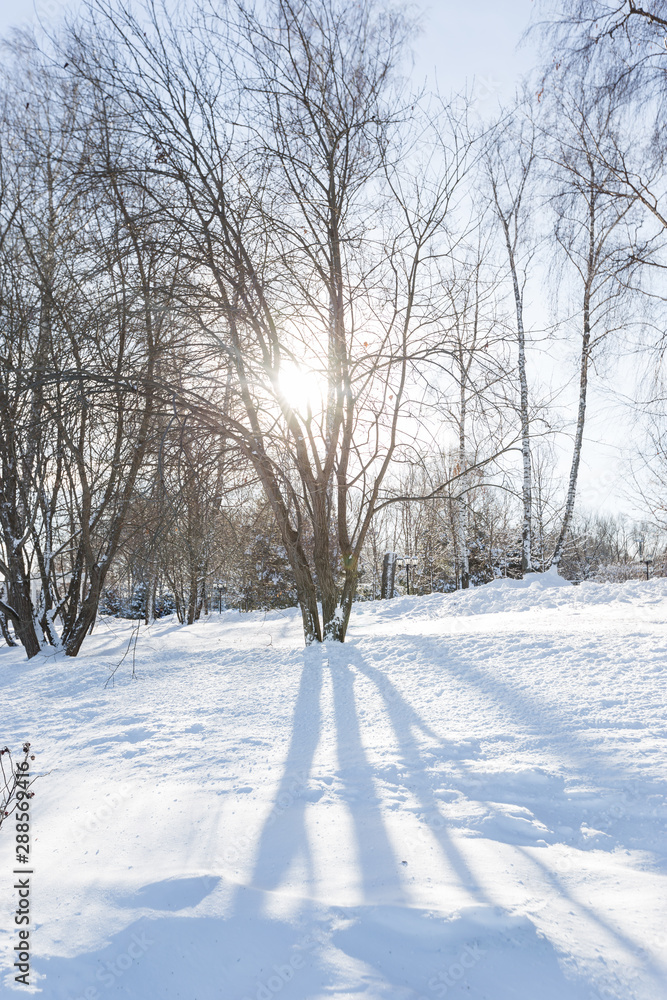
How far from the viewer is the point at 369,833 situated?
2422 mm

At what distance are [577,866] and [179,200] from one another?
20.1 feet

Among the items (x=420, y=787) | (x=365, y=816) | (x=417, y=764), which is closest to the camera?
(x=365, y=816)

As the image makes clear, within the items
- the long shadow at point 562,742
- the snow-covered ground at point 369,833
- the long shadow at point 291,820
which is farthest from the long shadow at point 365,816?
the long shadow at point 562,742

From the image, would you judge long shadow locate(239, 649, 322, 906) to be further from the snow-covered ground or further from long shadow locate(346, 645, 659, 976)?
long shadow locate(346, 645, 659, 976)

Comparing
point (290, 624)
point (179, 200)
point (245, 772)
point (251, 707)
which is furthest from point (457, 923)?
point (290, 624)

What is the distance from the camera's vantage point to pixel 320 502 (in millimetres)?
6270

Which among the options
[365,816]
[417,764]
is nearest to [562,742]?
[417,764]

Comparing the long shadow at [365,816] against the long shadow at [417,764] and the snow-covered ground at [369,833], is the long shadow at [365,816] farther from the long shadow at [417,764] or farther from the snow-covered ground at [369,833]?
the long shadow at [417,764]

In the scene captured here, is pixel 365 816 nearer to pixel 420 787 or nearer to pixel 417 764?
pixel 420 787

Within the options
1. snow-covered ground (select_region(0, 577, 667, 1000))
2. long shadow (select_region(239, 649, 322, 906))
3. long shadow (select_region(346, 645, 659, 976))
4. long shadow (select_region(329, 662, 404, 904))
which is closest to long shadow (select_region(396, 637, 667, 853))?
snow-covered ground (select_region(0, 577, 667, 1000))

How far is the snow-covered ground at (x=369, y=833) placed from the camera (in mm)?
1697

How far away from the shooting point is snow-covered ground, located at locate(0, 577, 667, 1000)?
1697 mm

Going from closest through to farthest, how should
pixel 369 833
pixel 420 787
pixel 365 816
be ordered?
pixel 369 833 < pixel 365 816 < pixel 420 787

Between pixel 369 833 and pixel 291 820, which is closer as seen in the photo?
pixel 369 833
